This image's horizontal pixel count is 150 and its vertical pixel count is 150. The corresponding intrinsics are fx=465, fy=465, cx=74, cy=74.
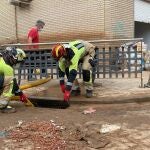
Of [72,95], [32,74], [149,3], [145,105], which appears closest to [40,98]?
[72,95]

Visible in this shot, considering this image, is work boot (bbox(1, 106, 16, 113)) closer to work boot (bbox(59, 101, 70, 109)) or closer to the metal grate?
work boot (bbox(59, 101, 70, 109))

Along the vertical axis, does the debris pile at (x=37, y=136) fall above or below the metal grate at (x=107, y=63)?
below

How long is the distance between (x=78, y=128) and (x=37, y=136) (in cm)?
73

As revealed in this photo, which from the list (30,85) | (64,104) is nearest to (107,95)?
(64,104)

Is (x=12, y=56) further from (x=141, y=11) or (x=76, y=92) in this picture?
(x=141, y=11)

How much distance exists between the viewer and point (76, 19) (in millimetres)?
16922

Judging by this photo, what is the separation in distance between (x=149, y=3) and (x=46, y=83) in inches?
403

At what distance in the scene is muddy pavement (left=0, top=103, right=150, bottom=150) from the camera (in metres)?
6.47

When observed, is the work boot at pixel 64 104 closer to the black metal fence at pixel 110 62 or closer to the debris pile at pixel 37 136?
the debris pile at pixel 37 136

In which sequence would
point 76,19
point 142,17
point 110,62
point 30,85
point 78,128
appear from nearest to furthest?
point 78,128 → point 30,85 → point 110,62 → point 76,19 → point 142,17

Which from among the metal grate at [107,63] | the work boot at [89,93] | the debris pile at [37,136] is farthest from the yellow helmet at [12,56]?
the metal grate at [107,63]

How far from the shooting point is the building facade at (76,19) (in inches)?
647

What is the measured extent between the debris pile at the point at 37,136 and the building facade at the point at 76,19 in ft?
30.5

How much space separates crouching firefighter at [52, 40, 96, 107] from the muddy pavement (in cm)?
58
